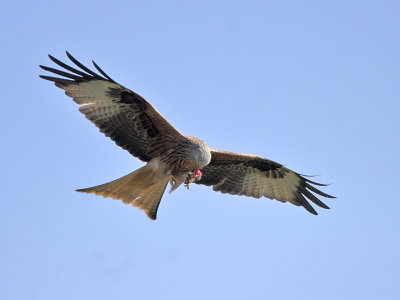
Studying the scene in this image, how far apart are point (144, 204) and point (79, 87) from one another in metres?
2.32

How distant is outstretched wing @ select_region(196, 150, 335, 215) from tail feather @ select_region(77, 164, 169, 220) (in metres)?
1.51

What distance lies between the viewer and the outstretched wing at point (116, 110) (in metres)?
11.4

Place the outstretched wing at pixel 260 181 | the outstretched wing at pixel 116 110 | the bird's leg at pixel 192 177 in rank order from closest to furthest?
the outstretched wing at pixel 116 110 → the bird's leg at pixel 192 177 → the outstretched wing at pixel 260 181

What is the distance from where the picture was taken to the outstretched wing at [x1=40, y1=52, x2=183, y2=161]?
1136 centimetres

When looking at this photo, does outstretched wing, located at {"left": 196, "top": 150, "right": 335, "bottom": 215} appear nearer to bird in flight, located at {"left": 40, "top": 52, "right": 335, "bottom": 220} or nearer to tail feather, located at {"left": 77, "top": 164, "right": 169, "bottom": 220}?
bird in flight, located at {"left": 40, "top": 52, "right": 335, "bottom": 220}

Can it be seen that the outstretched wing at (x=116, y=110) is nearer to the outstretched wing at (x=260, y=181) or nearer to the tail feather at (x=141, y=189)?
the tail feather at (x=141, y=189)

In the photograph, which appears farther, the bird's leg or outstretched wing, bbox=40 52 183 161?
the bird's leg

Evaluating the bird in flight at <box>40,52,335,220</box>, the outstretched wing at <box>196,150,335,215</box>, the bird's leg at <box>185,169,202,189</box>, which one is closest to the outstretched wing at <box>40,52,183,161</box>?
the bird in flight at <box>40,52,335,220</box>

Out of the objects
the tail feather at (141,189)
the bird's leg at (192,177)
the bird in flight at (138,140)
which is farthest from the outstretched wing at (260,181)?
the tail feather at (141,189)

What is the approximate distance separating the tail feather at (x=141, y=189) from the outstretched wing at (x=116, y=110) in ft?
1.41

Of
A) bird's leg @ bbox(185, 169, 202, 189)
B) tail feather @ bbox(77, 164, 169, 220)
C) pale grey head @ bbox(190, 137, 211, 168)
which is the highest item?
pale grey head @ bbox(190, 137, 211, 168)

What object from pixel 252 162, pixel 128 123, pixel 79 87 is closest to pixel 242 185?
pixel 252 162

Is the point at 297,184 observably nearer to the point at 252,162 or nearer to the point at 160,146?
the point at 252,162

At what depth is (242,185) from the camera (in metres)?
13.7
